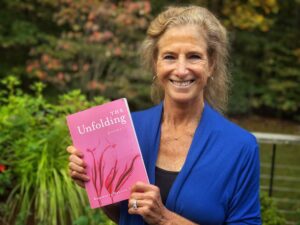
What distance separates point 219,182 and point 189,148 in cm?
19

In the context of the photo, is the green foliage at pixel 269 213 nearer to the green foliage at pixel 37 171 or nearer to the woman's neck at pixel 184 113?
the green foliage at pixel 37 171

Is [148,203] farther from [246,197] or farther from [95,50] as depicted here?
[95,50]

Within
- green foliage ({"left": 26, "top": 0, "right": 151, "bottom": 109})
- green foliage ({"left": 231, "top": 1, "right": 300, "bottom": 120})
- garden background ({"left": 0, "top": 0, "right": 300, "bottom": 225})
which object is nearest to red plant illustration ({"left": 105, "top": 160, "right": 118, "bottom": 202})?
garden background ({"left": 0, "top": 0, "right": 300, "bottom": 225})

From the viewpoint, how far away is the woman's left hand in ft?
5.90

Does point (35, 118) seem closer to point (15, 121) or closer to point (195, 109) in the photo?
point (15, 121)

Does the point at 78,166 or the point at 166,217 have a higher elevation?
the point at 78,166

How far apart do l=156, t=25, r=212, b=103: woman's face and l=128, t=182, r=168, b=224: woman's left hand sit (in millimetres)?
394

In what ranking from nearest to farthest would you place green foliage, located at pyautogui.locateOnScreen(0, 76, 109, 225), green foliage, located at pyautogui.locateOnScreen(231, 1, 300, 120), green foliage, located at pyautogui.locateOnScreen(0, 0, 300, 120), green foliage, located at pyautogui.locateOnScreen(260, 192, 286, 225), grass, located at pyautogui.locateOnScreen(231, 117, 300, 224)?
green foliage, located at pyautogui.locateOnScreen(0, 76, 109, 225)
green foliage, located at pyautogui.locateOnScreen(260, 192, 286, 225)
grass, located at pyautogui.locateOnScreen(231, 117, 300, 224)
green foliage, located at pyautogui.locateOnScreen(0, 0, 300, 120)
green foliage, located at pyautogui.locateOnScreen(231, 1, 300, 120)

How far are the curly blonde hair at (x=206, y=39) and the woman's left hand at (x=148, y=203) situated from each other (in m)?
0.58

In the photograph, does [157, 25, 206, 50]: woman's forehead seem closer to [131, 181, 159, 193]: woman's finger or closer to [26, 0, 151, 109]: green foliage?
[131, 181, 159, 193]: woman's finger

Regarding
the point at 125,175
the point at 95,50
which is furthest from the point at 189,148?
the point at 95,50

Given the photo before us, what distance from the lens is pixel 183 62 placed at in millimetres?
1952

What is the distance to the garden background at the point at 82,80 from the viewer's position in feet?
11.7

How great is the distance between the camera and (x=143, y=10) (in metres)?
9.66
